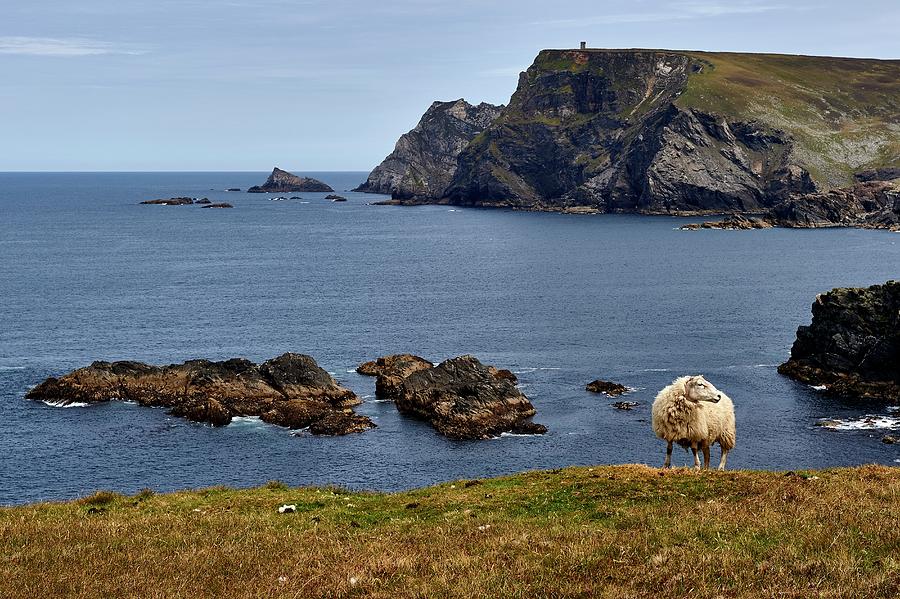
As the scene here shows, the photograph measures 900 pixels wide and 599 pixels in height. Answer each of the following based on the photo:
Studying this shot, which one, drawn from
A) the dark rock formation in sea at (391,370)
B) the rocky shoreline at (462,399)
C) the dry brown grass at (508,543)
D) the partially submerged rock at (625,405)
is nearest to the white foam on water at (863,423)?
the partially submerged rock at (625,405)

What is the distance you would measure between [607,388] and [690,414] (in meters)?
Answer: 55.4

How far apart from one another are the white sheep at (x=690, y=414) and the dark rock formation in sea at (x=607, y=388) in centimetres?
5326

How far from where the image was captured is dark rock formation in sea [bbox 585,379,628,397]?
284 feet

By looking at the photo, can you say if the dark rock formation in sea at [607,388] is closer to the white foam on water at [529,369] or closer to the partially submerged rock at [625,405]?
the partially submerged rock at [625,405]

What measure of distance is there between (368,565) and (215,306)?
121m

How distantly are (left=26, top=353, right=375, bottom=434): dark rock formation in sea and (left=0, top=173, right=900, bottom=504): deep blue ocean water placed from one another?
7.43ft

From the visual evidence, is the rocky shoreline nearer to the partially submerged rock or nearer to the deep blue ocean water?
the deep blue ocean water

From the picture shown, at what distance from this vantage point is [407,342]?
108 metres

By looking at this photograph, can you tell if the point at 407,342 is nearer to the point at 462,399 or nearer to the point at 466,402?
the point at 462,399

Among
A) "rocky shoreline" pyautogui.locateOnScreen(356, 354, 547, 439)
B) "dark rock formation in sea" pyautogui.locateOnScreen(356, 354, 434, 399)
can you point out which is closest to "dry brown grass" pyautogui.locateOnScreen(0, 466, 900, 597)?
"rocky shoreline" pyautogui.locateOnScreen(356, 354, 547, 439)

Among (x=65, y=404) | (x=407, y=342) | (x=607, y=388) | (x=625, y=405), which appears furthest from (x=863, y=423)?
(x=65, y=404)

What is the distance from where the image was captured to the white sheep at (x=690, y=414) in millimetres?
32500

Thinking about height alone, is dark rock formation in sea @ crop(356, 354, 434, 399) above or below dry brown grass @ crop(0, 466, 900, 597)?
below

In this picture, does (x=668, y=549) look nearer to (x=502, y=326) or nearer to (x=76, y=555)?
(x=76, y=555)
